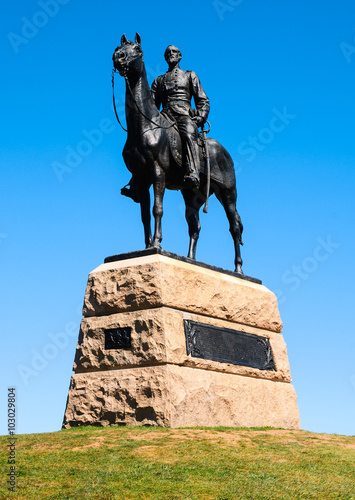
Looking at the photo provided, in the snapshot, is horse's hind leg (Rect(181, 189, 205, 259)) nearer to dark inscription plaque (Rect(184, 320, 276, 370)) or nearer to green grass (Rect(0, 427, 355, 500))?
dark inscription plaque (Rect(184, 320, 276, 370))

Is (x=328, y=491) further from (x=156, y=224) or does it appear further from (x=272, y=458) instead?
(x=156, y=224)

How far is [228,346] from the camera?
1083 centimetres

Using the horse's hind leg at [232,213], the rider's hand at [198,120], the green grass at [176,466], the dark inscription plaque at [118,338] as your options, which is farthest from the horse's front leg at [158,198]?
the green grass at [176,466]

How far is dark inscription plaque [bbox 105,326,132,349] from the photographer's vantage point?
991 centimetres

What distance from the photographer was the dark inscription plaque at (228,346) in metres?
10.2

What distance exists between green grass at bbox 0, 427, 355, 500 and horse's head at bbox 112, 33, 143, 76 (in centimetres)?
539

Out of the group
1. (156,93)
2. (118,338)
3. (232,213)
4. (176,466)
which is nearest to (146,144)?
(156,93)

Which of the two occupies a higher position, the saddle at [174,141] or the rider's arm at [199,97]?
the rider's arm at [199,97]

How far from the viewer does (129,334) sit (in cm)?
992

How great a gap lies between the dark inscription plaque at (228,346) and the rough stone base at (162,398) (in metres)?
0.29

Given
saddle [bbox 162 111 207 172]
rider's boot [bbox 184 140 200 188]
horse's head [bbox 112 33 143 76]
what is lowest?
rider's boot [bbox 184 140 200 188]

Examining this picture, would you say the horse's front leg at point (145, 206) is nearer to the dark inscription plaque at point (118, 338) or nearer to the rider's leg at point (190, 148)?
the rider's leg at point (190, 148)

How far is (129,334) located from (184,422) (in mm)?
1447

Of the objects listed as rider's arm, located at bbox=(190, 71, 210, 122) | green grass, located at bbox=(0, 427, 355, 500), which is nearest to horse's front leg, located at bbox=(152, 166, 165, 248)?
rider's arm, located at bbox=(190, 71, 210, 122)
